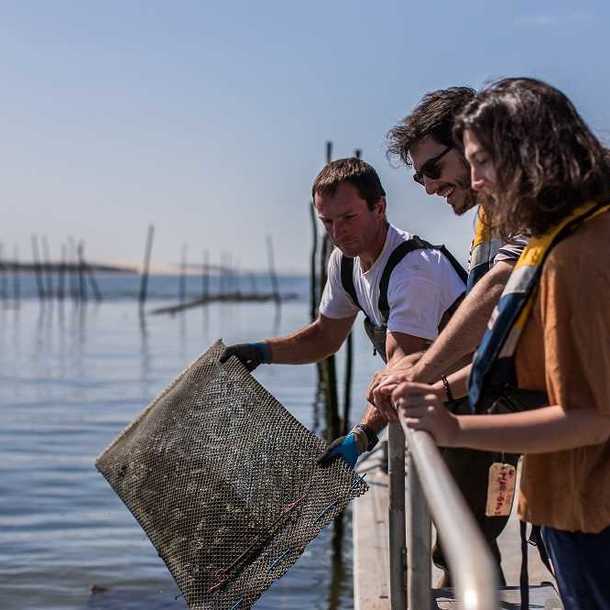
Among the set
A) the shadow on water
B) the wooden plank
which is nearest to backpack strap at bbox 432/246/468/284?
the wooden plank

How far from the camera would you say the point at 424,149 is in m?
3.76

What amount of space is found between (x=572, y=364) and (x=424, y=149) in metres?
1.61

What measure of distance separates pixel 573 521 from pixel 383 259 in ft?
6.13

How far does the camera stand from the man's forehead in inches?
147

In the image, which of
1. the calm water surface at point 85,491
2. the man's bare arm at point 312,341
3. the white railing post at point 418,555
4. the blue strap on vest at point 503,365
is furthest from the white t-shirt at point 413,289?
the calm water surface at point 85,491

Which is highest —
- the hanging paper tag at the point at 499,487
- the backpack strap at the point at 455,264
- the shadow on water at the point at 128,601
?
the backpack strap at the point at 455,264

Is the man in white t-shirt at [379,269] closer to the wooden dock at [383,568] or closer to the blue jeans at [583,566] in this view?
the wooden dock at [383,568]

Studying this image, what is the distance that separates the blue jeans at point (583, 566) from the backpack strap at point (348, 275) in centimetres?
205

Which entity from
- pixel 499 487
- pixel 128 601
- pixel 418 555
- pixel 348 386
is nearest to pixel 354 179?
pixel 418 555

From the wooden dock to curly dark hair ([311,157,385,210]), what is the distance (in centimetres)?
137

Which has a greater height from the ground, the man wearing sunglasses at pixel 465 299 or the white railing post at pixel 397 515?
the man wearing sunglasses at pixel 465 299

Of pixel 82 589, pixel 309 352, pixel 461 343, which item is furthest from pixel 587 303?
pixel 82 589

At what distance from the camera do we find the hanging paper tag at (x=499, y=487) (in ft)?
9.40

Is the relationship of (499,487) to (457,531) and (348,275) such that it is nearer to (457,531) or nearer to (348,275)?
(457,531)
